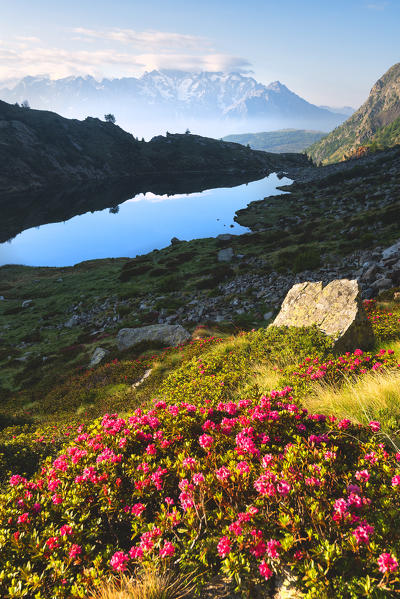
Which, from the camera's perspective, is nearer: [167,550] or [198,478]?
[167,550]

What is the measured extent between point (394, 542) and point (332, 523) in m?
0.51

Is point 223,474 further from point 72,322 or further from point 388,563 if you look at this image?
point 72,322

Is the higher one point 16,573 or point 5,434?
point 16,573

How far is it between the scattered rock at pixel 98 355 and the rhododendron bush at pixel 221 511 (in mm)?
14555

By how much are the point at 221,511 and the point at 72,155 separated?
645ft

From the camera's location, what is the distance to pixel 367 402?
5168mm

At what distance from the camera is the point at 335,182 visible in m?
87.2

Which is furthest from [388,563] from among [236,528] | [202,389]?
[202,389]

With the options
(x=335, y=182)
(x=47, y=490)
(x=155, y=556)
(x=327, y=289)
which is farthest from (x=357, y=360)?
(x=335, y=182)

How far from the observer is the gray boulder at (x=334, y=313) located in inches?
370

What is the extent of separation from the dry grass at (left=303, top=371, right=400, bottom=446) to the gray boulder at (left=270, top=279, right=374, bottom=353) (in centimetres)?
308

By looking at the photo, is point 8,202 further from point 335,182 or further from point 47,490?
point 47,490

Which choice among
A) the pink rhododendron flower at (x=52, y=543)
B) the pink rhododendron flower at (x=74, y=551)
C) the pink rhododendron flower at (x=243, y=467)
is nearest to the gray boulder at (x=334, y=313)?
the pink rhododendron flower at (x=243, y=467)

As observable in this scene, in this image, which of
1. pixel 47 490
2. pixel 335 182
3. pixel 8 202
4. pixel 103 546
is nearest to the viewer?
pixel 103 546
